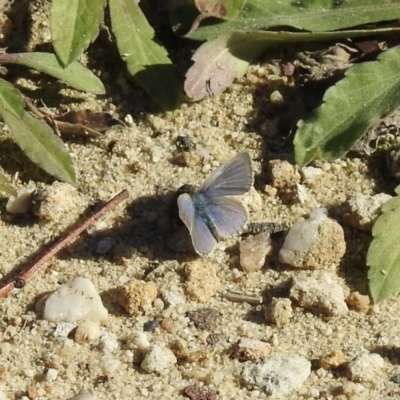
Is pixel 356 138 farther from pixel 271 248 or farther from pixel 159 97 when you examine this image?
pixel 159 97

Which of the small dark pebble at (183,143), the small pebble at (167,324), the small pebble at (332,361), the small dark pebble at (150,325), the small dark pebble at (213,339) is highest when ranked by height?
the small dark pebble at (183,143)

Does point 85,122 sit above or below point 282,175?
above

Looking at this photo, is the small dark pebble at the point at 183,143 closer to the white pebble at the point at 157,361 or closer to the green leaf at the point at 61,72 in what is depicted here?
the green leaf at the point at 61,72

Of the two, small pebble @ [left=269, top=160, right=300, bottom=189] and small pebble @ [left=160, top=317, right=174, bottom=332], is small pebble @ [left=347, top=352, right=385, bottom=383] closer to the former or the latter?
small pebble @ [left=160, top=317, right=174, bottom=332]

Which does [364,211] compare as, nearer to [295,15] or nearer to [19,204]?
[295,15]

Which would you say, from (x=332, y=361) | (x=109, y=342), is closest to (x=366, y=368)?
(x=332, y=361)

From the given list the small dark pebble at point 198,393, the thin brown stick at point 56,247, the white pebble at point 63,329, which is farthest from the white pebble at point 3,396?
the small dark pebble at point 198,393
